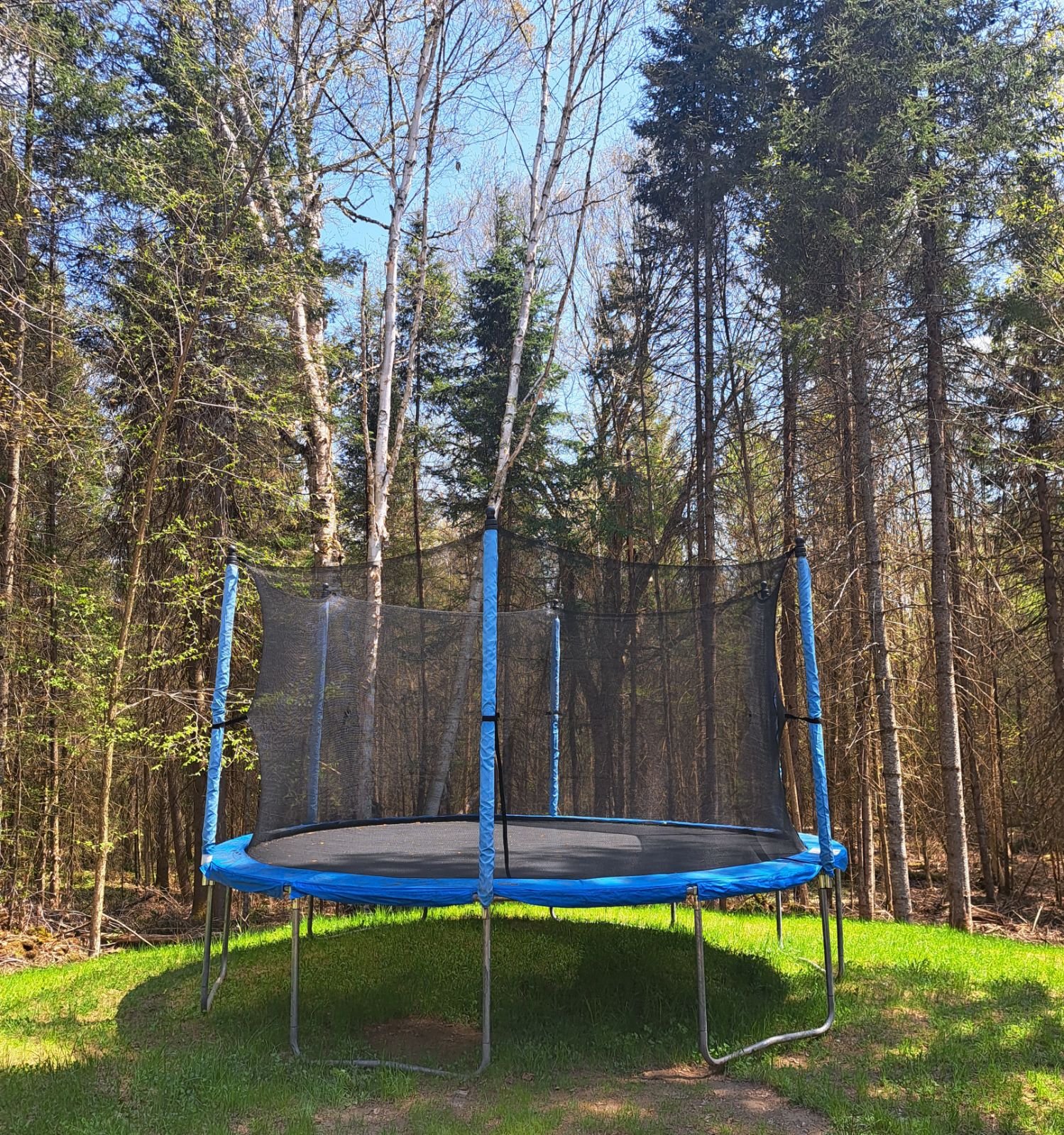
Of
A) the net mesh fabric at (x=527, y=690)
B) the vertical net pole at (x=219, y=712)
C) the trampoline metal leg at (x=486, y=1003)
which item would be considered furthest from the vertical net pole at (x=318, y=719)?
the trampoline metal leg at (x=486, y=1003)

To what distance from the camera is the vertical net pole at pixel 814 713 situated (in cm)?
275

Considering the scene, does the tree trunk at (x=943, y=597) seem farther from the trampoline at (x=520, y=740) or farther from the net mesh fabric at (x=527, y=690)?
the net mesh fabric at (x=527, y=690)

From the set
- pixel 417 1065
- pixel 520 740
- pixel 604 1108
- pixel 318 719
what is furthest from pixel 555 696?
pixel 604 1108

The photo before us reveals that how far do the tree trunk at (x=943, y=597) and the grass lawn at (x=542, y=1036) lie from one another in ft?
4.42

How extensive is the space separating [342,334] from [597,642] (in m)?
5.61

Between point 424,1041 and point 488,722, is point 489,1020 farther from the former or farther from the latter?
point 488,722

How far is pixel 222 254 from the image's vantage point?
491 centimetres

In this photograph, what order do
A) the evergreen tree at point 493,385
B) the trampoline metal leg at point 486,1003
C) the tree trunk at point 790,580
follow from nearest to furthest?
the trampoline metal leg at point 486,1003, the tree trunk at point 790,580, the evergreen tree at point 493,385

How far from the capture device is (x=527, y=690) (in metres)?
4.18

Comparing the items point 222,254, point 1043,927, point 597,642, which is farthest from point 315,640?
point 1043,927

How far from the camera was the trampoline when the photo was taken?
100 inches

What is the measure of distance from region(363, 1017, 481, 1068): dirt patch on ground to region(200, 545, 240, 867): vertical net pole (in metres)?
0.87

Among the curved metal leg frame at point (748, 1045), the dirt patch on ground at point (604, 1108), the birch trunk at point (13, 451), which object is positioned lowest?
the dirt patch on ground at point (604, 1108)

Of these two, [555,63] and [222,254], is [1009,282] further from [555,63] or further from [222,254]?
[222,254]
